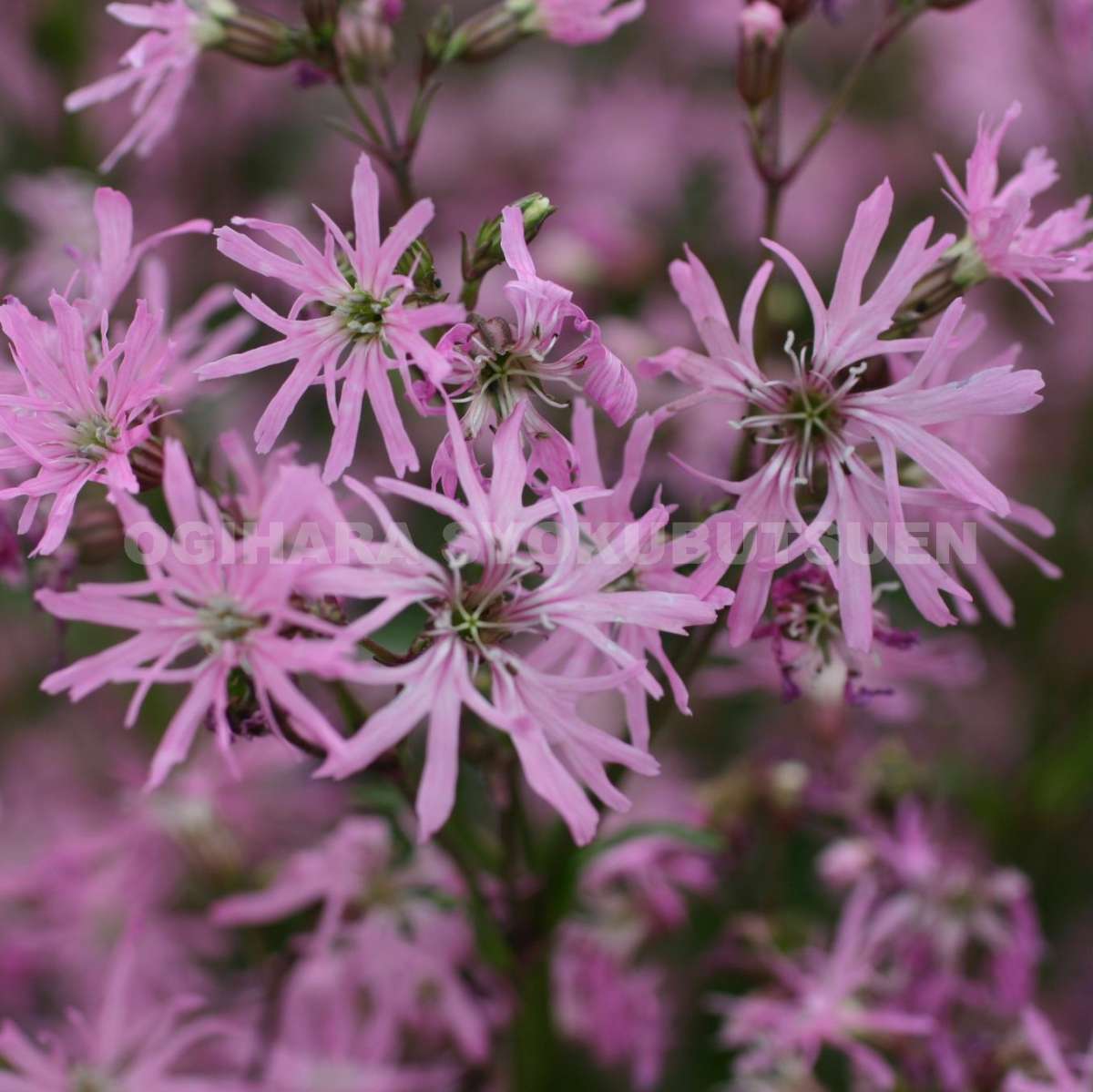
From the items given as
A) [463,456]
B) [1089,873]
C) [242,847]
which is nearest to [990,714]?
[1089,873]

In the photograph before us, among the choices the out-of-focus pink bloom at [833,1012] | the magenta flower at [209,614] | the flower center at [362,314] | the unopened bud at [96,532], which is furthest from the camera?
the out-of-focus pink bloom at [833,1012]

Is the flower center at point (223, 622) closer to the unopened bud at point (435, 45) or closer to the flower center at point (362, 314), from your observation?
the flower center at point (362, 314)

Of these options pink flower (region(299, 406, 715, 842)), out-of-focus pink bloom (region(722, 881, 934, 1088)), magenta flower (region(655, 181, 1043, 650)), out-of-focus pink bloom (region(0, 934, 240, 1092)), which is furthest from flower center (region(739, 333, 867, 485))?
out-of-focus pink bloom (region(0, 934, 240, 1092))

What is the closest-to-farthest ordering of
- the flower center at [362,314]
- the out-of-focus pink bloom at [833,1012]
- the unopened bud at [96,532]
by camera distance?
1. the flower center at [362,314]
2. the unopened bud at [96,532]
3. the out-of-focus pink bloom at [833,1012]

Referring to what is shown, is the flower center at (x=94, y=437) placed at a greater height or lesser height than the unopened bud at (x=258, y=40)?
lesser

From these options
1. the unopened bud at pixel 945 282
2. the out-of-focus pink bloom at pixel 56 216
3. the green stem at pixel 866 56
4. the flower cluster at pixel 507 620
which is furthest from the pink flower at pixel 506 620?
the out-of-focus pink bloom at pixel 56 216

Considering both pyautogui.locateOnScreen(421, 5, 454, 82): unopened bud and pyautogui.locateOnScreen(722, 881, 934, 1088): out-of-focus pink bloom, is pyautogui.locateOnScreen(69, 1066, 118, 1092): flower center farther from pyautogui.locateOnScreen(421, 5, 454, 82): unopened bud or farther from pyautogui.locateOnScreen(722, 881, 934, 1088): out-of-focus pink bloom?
pyautogui.locateOnScreen(421, 5, 454, 82): unopened bud

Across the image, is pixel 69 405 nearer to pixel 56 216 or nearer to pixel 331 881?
pixel 331 881
